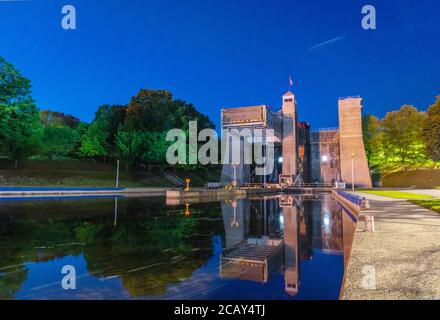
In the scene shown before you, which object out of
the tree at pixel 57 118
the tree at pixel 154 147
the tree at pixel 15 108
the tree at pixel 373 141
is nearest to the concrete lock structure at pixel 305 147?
the tree at pixel 373 141

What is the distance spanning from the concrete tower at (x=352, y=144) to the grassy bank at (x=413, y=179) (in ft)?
30.8

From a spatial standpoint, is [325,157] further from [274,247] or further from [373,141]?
[274,247]

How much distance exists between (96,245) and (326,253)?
245 inches

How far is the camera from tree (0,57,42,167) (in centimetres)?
3309

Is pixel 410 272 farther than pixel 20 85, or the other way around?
pixel 20 85

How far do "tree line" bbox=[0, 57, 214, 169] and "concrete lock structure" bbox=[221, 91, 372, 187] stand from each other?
11.0 meters

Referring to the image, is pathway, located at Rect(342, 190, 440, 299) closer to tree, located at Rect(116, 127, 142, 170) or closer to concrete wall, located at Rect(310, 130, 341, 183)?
tree, located at Rect(116, 127, 142, 170)

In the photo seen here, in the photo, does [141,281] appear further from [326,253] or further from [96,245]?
[326,253]

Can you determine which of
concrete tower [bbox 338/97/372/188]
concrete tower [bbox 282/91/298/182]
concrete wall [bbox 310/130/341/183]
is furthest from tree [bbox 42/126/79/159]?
concrete tower [bbox 338/97/372/188]

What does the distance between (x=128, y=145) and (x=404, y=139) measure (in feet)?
174

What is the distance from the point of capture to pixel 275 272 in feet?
21.2

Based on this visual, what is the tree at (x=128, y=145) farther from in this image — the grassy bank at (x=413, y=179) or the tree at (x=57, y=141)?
the grassy bank at (x=413, y=179)

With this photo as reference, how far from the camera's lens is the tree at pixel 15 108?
33094 mm
